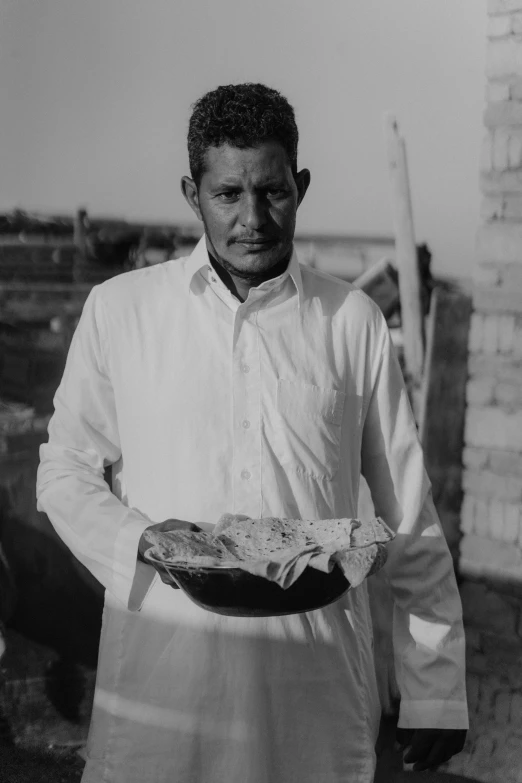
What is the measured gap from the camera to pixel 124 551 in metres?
1.54

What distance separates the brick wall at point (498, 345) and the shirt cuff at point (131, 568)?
173 cm

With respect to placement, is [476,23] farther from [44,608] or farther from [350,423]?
[44,608]

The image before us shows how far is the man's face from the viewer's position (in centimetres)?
161

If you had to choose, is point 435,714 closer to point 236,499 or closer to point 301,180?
Result: point 236,499

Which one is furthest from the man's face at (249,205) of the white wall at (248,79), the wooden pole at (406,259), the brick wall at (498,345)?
the brick wall at (498,345)

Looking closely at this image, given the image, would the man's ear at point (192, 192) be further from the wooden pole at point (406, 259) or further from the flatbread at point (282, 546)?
the wooden pole at point (406, 259)

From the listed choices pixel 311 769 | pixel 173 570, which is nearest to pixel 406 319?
pixel 311 769

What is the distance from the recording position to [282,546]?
1.42m

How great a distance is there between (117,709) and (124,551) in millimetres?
289

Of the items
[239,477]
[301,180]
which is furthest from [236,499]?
[301,180]

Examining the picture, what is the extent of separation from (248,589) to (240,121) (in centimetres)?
79

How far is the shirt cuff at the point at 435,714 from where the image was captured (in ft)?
5.53

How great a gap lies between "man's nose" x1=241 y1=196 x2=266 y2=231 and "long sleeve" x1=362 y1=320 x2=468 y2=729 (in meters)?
0.33

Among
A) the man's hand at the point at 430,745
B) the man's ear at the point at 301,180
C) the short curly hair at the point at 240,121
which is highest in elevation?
the short curly hair at the point at 240,121
